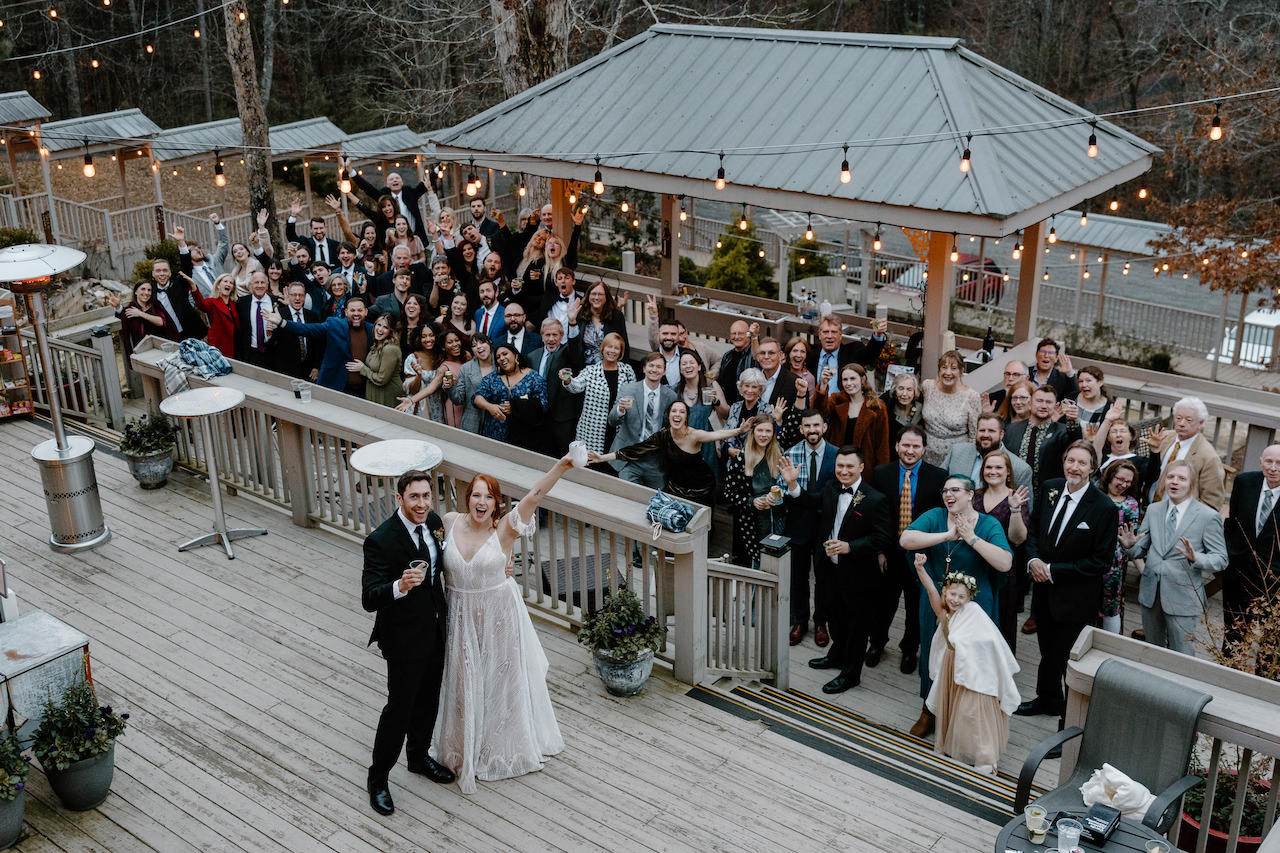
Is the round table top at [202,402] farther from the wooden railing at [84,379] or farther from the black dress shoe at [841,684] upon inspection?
the black dress shoe at [841,684]

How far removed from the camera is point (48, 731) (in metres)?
5.18

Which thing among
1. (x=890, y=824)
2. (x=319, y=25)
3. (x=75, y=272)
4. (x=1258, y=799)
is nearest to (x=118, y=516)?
(x=890, y=824)

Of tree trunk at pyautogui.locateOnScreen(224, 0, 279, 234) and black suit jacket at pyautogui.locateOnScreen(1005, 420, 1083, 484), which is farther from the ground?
tree trunk at pyautogui.locateOnScreen(224, 0, 279, 234)

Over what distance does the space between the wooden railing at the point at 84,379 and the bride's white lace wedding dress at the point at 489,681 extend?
5.73 meters

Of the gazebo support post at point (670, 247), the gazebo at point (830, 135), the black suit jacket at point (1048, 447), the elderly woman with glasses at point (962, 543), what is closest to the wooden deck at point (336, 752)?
the elderly woman with glasses at point (962, 543)

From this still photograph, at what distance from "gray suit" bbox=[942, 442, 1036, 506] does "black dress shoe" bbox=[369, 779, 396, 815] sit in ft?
13.0

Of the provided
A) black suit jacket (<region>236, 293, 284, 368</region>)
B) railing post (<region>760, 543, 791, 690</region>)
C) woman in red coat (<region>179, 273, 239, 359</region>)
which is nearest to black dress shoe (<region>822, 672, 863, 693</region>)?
railing post (<region>760, 543, 791, 690</region>)

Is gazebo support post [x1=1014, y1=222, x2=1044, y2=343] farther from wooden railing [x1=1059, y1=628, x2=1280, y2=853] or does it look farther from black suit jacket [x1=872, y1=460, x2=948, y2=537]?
wooden railing [x1=1059, y1=628, x2=1280, y2=853]

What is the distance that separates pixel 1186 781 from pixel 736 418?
3942 millimetres

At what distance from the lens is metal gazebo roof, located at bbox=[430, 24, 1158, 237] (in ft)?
30.6

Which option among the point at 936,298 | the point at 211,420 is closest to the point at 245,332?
the point at 211,420

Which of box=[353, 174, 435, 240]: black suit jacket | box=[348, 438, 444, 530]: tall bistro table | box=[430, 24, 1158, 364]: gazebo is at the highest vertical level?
box=[430, 24, 1158, 364]: gazebo

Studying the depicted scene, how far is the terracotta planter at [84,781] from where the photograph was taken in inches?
206

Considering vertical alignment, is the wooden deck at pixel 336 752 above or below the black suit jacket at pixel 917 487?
below
